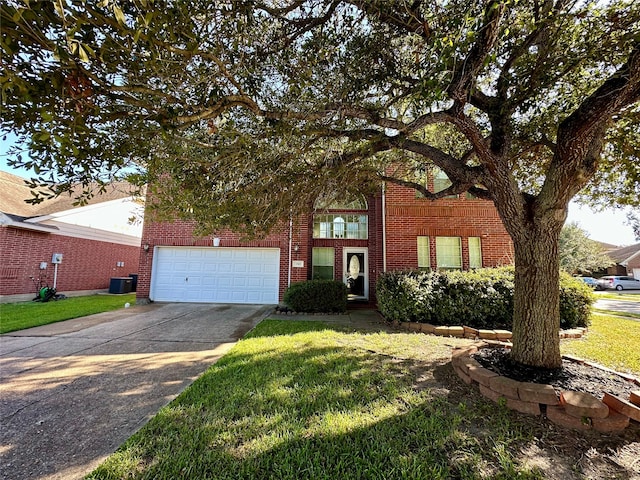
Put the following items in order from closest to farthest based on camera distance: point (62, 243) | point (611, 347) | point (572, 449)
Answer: point (572, 449), point (611, 347), point (62, 243)

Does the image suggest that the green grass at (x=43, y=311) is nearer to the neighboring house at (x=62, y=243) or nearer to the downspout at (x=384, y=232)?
the neighboring house at (x=62, y=243)

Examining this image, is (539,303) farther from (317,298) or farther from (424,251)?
(424,251)

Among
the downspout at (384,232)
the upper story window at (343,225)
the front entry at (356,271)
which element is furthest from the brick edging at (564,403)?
the upper story window at (343,225)

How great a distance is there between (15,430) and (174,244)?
29.0 feet

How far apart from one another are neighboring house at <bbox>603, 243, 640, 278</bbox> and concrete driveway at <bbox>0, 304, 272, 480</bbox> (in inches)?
1708

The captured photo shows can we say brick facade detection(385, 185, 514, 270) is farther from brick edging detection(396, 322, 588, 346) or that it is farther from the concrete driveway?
the concrete driveway

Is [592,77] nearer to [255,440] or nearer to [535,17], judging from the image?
[535,17]

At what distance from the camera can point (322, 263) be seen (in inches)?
432

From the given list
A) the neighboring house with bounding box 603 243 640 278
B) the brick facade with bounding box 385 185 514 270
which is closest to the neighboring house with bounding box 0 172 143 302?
the brick facade with bounding box 385 185 514 270

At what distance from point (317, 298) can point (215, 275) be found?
14.9ft

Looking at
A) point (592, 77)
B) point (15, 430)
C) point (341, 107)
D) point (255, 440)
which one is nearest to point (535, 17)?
point (592, 77)

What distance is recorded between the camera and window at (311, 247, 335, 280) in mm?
10875

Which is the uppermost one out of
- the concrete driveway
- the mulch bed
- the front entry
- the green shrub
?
the front entry

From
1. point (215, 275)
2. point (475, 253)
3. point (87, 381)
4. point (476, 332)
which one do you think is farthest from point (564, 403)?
point (215, 275)
